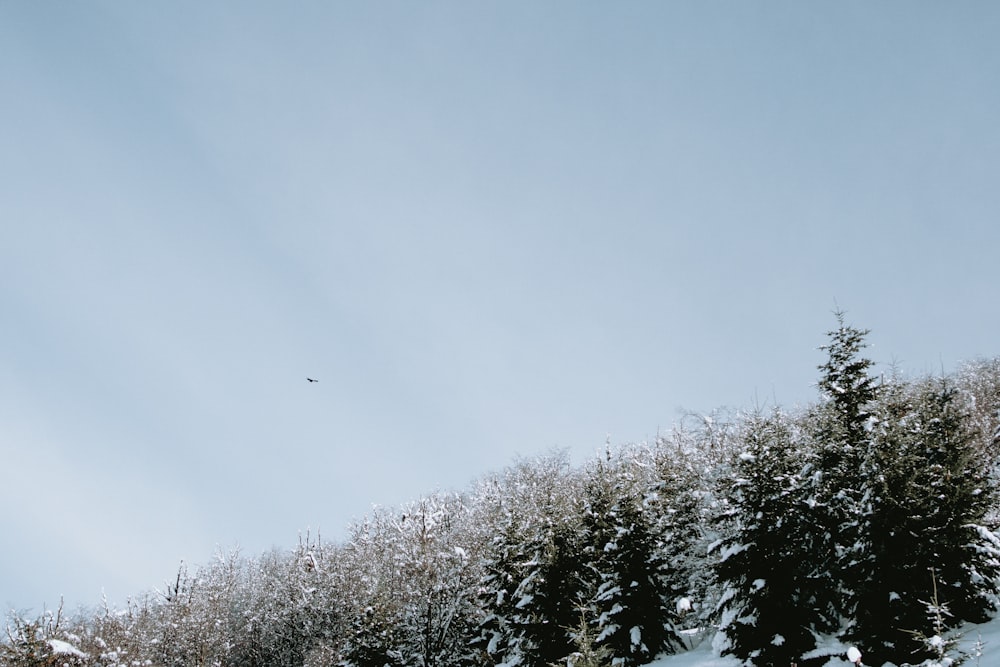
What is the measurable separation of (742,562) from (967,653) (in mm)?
6484

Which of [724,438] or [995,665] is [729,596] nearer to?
[995,665]

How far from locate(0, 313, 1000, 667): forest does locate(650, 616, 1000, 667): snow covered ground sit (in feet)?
1.27

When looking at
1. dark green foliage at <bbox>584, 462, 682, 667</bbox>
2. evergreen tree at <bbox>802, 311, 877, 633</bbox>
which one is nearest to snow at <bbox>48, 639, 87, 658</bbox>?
dark green foliage at <bbox>584, 462, 682, 667</bbox>

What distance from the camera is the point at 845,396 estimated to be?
1961cm

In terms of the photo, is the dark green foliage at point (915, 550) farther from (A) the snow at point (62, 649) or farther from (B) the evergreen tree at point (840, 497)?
(A) the snow at point (62, 649)

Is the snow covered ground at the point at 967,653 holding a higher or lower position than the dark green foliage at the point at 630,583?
lower

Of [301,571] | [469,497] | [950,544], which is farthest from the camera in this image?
[469,497]

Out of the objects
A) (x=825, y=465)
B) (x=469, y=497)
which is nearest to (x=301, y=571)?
(x=469, y=497)

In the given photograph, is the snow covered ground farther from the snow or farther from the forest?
the snow

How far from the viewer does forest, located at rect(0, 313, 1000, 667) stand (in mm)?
14516

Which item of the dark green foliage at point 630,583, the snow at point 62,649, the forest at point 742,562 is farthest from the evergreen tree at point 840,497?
the snow at point 62,649

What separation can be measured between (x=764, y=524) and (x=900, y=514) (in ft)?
10.5

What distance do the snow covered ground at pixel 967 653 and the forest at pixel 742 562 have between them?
15.3 inches

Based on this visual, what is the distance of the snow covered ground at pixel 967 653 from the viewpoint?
11.2 m
